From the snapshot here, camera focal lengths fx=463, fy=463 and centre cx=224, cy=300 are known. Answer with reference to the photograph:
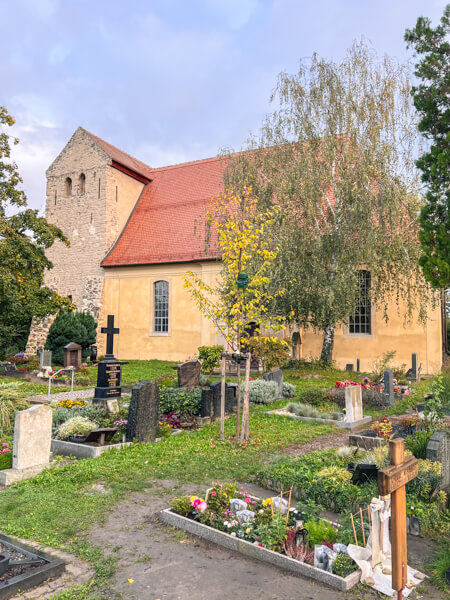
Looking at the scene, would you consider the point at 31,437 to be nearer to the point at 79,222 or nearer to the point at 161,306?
the point at 161,306

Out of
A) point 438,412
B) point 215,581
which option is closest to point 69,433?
point 215,581

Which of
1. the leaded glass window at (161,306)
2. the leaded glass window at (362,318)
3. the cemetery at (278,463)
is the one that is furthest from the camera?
the leaded glass window at (161,306)

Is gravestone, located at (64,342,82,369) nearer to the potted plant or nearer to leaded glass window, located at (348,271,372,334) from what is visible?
the potted plant

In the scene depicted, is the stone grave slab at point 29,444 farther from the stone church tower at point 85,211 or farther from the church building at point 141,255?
the stone church tower at point 85,211

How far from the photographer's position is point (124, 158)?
27.3 metres

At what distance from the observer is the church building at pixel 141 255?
2086cm

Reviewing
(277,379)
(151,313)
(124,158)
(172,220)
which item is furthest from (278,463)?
(124,158)

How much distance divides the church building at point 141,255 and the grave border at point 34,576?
16.5m

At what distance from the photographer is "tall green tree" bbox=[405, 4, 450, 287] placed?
9.52 meters

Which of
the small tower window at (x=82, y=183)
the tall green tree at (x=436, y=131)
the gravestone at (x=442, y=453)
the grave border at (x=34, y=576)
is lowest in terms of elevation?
the grave border at (x=34, y=576)

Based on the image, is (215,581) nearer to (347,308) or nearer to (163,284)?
(347,308)

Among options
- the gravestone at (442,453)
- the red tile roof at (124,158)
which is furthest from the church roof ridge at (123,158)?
the gravestone at (442,453)

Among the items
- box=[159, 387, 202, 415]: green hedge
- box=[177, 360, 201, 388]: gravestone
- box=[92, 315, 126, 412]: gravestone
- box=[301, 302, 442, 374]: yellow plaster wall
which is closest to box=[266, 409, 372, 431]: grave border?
box=[159, 387, 202, 415]: green hedge

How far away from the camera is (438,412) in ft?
25.7
